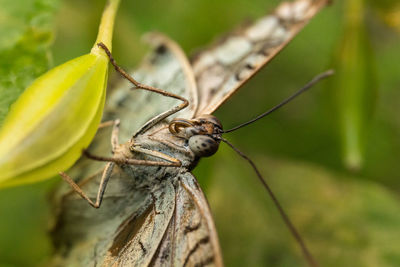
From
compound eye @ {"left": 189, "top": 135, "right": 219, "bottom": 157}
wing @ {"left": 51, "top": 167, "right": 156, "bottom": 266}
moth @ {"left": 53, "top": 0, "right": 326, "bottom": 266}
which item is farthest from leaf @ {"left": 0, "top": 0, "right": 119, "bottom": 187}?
wing @ {"left": 51, "top": 167, "right": 156, "bottom": 266}

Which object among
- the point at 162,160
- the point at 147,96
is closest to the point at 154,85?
the point at 147,96

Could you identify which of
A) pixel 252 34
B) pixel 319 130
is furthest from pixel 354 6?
pixel 319 130

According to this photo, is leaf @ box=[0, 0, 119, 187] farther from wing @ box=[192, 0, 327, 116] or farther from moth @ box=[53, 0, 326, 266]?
wing @ box=[192, 0, 327, 116]

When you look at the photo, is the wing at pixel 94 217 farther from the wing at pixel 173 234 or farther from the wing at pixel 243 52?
the wing at pixel 243 52

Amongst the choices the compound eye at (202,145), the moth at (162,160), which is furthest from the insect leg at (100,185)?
the compound eye at (202,145)

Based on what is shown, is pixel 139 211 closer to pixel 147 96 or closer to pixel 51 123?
pixel 147 96

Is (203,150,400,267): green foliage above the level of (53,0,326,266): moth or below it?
below
